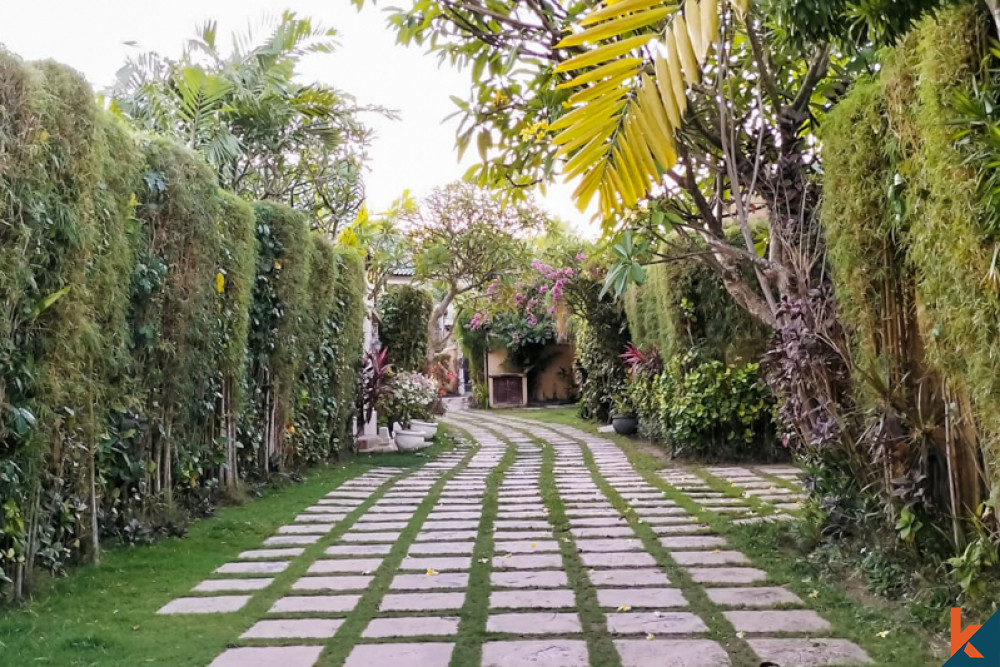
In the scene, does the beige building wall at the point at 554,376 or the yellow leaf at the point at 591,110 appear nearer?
the yellow leaf at the point at 591,110

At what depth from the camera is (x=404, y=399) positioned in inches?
395

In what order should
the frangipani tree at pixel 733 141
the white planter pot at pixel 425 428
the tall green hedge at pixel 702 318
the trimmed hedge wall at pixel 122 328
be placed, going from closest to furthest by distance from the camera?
the trimmed hedge wall at pixel 122 328, the frangipani tree at pixel 733 141, the tall green hedge at pixel 702 318, the white planter pot at pixel 425 428

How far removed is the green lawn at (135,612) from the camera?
2.62 m

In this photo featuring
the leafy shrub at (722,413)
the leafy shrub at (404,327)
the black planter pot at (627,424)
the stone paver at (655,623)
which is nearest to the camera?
the stone paver at (655,623)

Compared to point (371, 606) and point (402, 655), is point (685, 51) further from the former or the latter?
point (371, 606)

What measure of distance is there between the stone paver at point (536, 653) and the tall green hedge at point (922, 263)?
1455mm

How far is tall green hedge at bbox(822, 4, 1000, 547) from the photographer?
7.22 ft

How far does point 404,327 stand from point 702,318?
565 centimetres

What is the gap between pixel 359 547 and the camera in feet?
14.0

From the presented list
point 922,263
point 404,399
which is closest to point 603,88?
point 922,263

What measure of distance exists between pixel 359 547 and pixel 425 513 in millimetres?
1076

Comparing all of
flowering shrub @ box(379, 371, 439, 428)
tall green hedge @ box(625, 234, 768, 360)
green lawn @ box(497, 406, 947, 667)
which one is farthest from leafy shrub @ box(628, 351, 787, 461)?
flowering shrub @ box(379, 371, 439, 428)

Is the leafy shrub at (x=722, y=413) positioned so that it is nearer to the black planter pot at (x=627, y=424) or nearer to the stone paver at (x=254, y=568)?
the black planter pot at (x=627, y=424)

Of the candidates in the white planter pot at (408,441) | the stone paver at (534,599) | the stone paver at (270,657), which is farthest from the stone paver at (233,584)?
the white planter pot at (408,441)
